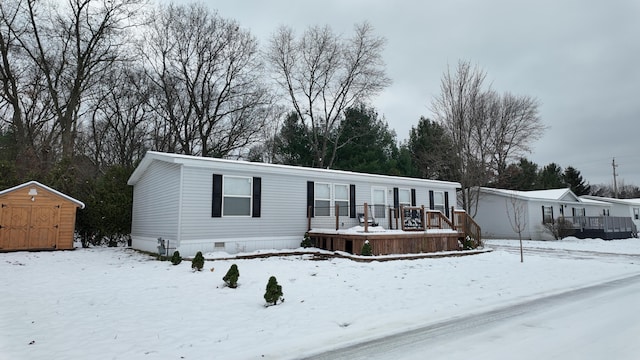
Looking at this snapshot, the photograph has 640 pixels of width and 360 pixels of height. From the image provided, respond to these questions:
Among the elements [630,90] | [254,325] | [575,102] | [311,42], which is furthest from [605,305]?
[311,42]

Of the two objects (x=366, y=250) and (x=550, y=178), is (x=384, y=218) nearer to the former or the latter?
(x=366, y=250)

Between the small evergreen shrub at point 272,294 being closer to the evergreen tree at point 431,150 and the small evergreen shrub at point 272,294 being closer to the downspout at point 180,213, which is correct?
the downspout at point 180,213

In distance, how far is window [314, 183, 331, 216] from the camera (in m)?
14.0

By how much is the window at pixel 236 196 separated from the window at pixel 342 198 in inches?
143

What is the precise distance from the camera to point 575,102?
76.1ft

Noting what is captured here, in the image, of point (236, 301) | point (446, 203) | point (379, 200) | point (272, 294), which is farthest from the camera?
point (446, 203)

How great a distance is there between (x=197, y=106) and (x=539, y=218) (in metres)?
24.6

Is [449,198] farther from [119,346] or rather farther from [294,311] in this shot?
[119,346]

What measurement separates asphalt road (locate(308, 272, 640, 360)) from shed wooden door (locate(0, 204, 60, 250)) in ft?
42.5

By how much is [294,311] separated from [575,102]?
24789mm

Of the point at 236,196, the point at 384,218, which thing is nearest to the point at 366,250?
the point at 384,218

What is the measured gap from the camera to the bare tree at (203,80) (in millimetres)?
23125

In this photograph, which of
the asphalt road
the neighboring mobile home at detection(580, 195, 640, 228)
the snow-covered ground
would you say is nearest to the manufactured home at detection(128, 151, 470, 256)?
the snow-covered ground

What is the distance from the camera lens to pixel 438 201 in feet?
58.2
